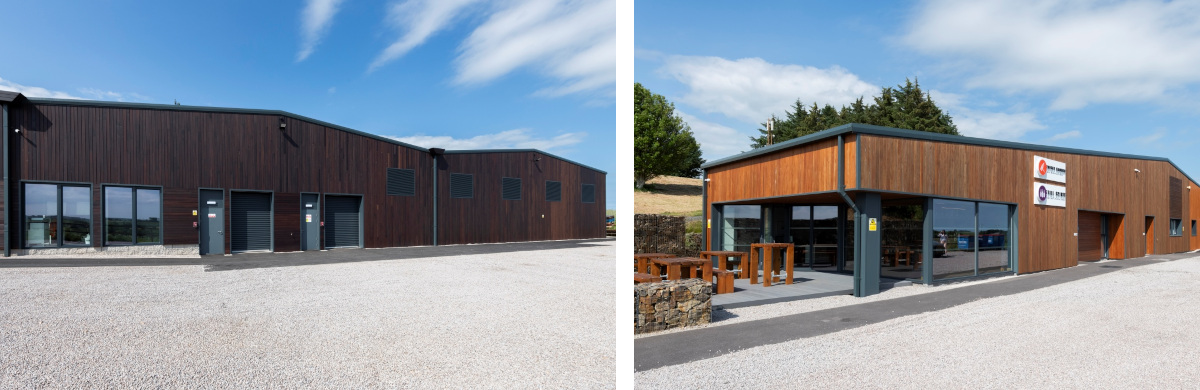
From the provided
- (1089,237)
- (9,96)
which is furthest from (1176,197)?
(9,96)

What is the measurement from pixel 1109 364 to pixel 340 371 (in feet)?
18.2

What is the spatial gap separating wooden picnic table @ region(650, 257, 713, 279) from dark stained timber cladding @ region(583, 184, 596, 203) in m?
16.8

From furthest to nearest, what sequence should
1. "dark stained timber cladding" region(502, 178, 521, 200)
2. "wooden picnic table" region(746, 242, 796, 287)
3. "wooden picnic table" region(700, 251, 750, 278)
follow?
"dark stained timber cladding" region(502, 178, 521, 200) < "wooden picnic table" region(746, 242, 796, 287) < "wooden picnic table" region(700, 251, 750, 278)

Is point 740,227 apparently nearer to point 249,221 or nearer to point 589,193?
point 249,221

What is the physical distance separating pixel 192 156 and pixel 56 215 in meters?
2.76

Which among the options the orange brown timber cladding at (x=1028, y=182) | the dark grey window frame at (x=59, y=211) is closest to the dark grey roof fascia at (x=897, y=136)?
the orange brown timber cladding at (x=1028, y=182)

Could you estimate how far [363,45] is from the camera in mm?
19891

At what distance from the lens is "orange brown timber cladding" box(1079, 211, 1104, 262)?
50.2 feet

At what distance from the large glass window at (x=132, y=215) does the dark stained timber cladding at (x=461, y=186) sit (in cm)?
838

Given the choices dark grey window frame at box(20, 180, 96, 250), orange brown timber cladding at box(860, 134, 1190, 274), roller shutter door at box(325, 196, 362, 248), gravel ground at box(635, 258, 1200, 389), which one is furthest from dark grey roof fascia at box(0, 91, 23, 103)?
orange brown timber cladding at box(860, 134, 1190, 274)

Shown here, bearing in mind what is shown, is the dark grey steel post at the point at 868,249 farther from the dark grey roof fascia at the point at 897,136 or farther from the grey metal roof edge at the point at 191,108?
the grey metal roof edge at the point at 191,108

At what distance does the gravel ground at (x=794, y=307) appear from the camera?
6629 mm

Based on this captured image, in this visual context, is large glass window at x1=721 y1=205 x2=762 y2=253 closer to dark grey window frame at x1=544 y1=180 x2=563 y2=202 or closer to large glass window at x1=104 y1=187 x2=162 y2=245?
dark grey window frame at x1=544 y1=180 x2=563 y2=202

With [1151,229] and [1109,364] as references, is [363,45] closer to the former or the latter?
[1109,364]
